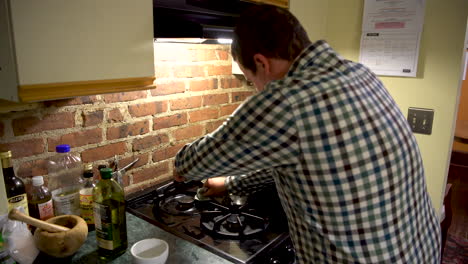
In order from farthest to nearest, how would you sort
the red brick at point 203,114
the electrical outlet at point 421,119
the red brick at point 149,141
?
the red brick at point 203,114
the electrical outlet at point 421,119
the red brick at point 149,141

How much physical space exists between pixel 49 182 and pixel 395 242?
1125 millimetres

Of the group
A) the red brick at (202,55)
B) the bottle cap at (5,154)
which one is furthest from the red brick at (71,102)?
the red brick at (202,55)

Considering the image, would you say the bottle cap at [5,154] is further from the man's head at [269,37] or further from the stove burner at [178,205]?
the man's head at [269,37]

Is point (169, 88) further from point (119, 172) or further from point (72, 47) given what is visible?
point (72, 47)

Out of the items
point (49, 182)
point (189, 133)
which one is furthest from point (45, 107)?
point (189, 133)

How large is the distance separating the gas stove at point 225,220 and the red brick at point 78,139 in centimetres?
29

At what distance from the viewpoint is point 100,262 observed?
1.03 meters

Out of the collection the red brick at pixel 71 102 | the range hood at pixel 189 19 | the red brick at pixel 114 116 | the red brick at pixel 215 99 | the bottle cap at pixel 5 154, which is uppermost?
the range hood at pixel 189 19

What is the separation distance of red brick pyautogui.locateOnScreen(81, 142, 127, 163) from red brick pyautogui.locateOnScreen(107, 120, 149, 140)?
0.12 ft

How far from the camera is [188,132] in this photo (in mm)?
1718

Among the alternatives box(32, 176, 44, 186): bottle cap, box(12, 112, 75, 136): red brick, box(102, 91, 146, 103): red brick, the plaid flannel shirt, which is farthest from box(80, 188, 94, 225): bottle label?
the plaid flannel shirt

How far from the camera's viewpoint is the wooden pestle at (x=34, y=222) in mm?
940

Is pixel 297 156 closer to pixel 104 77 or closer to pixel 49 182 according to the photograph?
pixel 104 77

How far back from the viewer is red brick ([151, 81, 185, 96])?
152 centimetres
